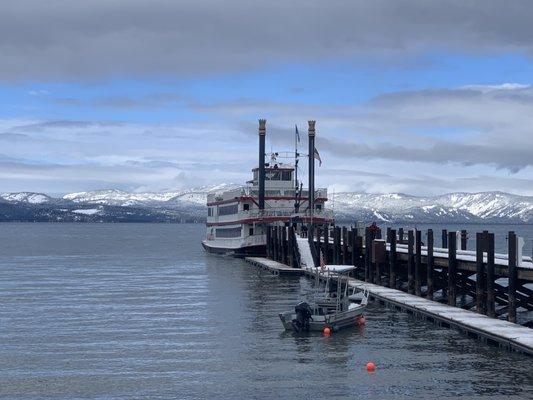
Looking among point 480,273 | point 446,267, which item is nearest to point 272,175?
point 446,267

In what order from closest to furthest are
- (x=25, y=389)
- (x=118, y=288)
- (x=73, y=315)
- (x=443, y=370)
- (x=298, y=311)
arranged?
1. (x=25, y=389)
2. (x=443, y=370)
3. (x=298, y=311)
4. (x=73, y=315)
5. (x=118, y=288)

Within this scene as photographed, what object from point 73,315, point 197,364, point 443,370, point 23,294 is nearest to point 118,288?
point 23,294

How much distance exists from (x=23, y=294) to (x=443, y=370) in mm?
40960

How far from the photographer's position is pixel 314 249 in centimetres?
8762

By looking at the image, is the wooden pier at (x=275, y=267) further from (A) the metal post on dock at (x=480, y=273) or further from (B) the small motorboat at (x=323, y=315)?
(A) the metal post on dock at (x=480, y=273)

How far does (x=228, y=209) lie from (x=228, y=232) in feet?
14.5

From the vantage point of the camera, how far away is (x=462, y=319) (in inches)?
1773

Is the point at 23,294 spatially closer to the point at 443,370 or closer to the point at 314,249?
the point at 314,249

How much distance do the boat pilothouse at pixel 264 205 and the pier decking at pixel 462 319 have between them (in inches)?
1463

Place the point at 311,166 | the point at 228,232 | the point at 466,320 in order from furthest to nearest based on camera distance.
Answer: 1. the point at 228,232
2. the point at 311,166
3. the point at 466,320

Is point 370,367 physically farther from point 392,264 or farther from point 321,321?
point 392,264

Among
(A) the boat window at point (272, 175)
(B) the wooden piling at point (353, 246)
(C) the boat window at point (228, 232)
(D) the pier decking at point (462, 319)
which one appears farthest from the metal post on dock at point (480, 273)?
(C) the boat window at point (228, 232)

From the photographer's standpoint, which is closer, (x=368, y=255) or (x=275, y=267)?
(x=368, y=255)

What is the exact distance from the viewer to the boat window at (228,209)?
357ft
